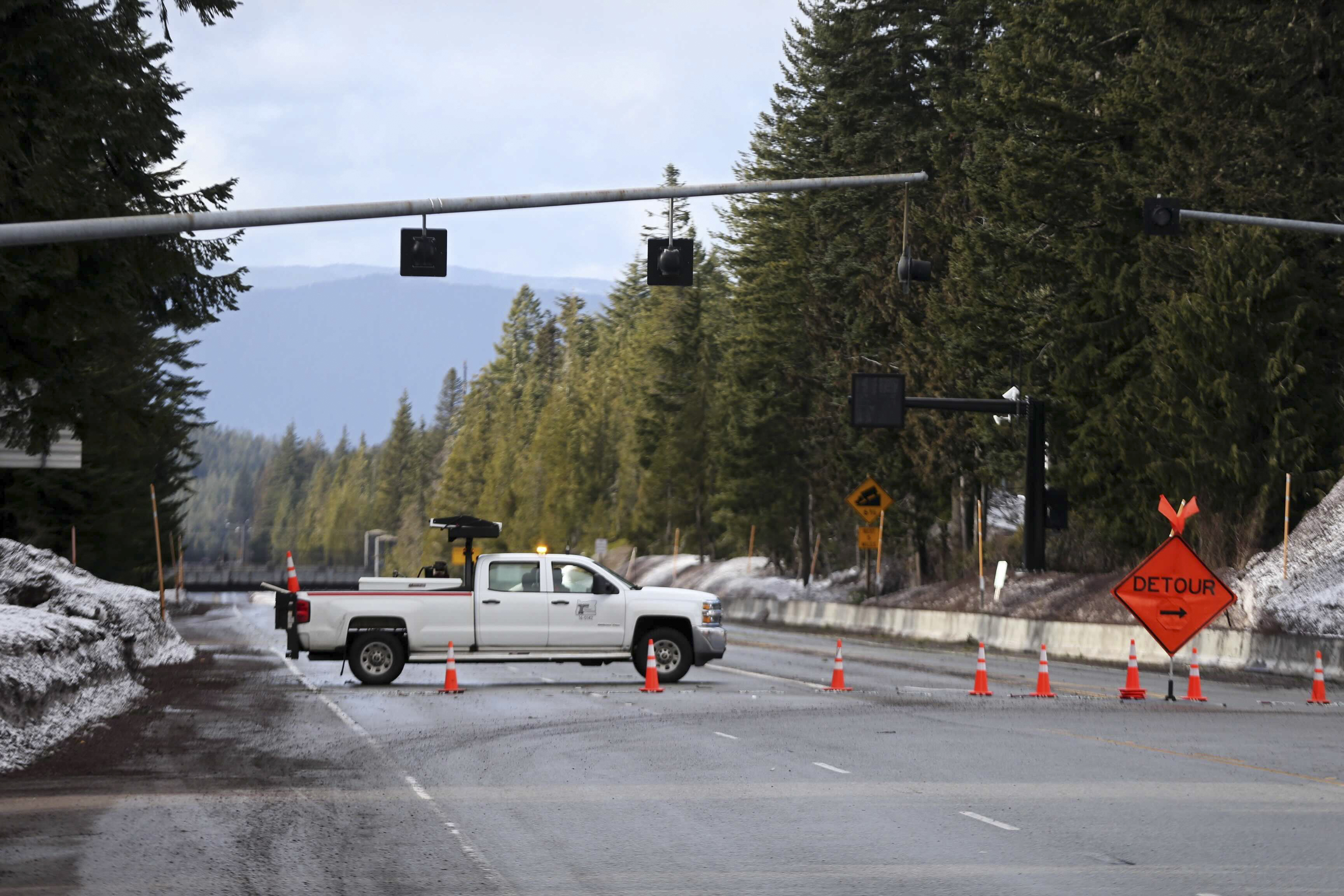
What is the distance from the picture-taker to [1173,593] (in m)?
23.6

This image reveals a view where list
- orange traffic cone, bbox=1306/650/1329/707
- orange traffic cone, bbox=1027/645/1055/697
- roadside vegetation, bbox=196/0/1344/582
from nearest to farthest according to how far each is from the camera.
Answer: orange traffic cone, bbox=1306/650/1329/707 < orange traffic cone, bbox=1027/645/1055/697 < roadside vegetation, bbox=196/0/1344/582

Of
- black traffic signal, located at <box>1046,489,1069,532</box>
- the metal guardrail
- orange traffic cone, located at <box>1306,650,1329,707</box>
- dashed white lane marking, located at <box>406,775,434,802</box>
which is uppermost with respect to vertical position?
black traffic signal, located at <box>1046,489,1069,532</box>

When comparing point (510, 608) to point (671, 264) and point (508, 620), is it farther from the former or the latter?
point (671, 264)

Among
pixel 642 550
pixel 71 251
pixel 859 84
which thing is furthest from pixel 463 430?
Result: pixel 71 251

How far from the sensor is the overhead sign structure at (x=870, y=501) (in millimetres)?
49969

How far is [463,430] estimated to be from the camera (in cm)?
15862

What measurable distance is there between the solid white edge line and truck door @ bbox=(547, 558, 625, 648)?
1039cm

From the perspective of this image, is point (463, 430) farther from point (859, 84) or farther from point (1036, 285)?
point (1036, 285)

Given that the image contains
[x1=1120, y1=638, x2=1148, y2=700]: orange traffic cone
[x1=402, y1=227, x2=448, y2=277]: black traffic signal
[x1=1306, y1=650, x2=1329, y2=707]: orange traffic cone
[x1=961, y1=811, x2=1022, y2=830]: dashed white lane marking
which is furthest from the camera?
[x1=1120, y1=638, x2=1148, y2=700]: orange traffic cone

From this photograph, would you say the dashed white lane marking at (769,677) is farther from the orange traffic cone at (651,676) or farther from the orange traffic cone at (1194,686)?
the orange traffic cone at (1194,686)

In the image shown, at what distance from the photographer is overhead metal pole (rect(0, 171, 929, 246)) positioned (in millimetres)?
16703

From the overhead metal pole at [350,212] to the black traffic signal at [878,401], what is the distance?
15.1m

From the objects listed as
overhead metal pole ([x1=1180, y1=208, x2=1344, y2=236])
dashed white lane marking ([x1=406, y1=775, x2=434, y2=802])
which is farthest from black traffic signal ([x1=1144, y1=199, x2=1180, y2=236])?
dashed white lane marking ([x1=406, y1=775, x2=434, y2=802])

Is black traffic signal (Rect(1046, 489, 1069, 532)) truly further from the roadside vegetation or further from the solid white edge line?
→ the solid white edge line
